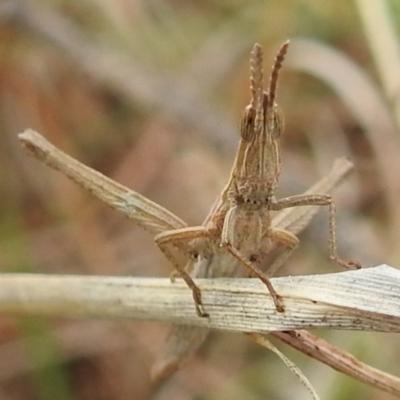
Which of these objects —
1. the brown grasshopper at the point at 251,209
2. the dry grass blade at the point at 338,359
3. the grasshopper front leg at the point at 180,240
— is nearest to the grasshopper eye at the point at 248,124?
the brown grasshopper at the point at 251,209

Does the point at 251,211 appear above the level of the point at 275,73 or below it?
below

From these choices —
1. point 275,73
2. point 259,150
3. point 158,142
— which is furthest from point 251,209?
point 158,142

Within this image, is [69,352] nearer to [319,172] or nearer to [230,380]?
→ [230,380]

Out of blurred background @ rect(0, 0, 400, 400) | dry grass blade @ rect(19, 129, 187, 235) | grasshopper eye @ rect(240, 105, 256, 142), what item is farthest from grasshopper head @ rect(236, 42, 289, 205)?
blurred background @ rect(0, 0, 400, 400)

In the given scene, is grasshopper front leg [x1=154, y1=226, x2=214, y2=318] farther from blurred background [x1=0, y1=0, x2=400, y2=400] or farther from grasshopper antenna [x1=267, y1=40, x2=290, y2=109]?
blurred background [x1=0, y1=0, x2=400, y2=400]

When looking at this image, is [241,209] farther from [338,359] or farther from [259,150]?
[338,359]

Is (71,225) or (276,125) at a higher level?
(276,125)

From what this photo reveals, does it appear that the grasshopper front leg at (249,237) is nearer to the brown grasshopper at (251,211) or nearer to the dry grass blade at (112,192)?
the brown grasshopper at (251,211)

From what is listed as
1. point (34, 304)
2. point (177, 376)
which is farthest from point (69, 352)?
point (34, 304)
